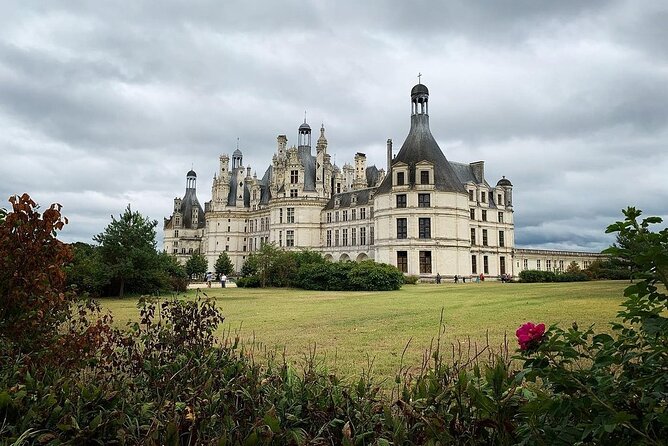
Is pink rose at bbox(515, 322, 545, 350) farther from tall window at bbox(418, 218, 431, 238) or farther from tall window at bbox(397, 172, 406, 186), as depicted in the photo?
tall window at bbox(397, 172, 406, 186)

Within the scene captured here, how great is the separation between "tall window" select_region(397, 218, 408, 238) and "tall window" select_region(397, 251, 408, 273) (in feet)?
5.86

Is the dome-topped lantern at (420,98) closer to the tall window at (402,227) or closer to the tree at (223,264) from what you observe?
the tall window at (402,227)

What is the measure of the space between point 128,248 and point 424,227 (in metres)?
30.8

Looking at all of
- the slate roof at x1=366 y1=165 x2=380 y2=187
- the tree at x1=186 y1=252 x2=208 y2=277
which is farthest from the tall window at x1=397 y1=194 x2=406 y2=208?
the tree at x1=186 y1=252 x2=208 y2=277

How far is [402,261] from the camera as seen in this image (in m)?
Answer: 50.7

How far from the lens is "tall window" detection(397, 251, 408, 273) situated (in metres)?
50.5

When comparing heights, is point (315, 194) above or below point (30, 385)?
above

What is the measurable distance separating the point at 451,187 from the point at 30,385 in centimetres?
5028

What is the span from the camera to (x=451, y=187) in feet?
169

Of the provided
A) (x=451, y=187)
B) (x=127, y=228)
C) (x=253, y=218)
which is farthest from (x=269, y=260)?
(x=253, y=218)

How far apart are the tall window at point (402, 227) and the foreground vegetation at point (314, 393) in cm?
4592

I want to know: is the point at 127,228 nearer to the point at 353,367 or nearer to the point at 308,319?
the point at 308,319

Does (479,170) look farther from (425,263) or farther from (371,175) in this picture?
(371,175)

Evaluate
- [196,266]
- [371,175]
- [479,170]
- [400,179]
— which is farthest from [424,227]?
[196,266]
